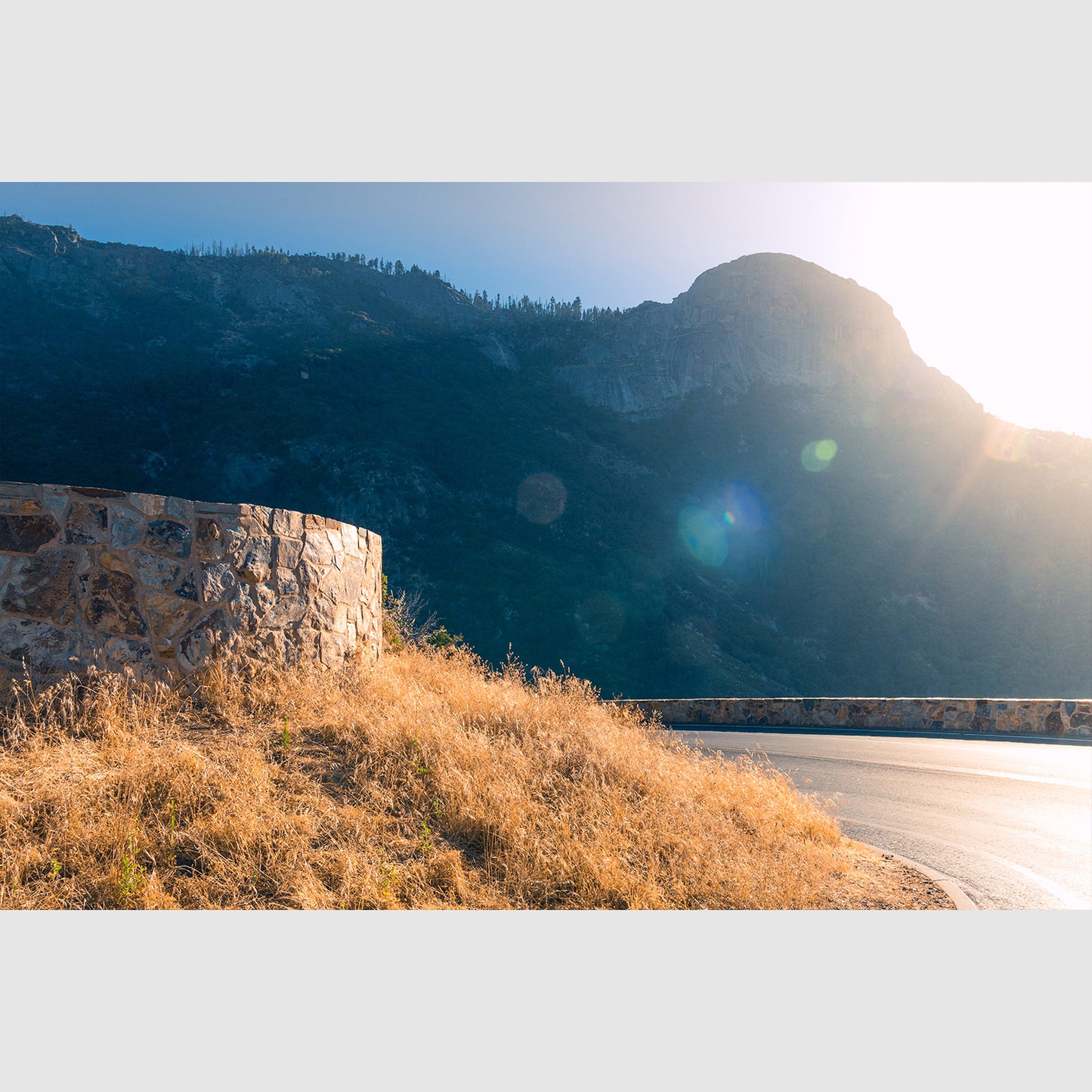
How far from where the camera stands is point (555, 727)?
638 cm

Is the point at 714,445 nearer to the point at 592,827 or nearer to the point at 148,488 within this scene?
the point at 148,488

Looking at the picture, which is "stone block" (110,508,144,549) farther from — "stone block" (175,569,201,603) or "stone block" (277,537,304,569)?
"stone block" (277,537,304,569)

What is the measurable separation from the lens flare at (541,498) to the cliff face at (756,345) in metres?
22.4

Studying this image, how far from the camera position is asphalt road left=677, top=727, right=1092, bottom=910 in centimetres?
534

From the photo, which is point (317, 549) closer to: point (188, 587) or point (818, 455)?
point (188, 587)

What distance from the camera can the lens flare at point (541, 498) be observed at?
188 ft

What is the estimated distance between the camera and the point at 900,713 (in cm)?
1515

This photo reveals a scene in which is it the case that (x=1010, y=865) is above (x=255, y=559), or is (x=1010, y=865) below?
below

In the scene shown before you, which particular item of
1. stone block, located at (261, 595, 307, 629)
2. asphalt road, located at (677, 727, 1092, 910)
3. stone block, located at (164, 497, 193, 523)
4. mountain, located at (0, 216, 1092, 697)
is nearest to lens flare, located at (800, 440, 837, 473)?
mountain, located at (0, 216, 1092, 697)

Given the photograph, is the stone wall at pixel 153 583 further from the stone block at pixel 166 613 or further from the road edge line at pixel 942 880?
the road edge line at pixel 942 880

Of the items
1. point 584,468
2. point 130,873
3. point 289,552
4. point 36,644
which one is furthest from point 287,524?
point 584,468

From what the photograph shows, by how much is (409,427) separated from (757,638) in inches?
1332

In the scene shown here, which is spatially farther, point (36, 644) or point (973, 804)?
point (973, 804)

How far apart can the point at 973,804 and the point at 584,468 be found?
194ft
